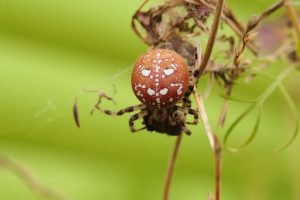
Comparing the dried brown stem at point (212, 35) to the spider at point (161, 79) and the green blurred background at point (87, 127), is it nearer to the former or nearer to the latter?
the spider at point (161, 79)

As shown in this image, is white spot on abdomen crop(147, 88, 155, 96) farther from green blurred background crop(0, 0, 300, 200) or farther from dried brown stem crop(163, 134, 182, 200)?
green blurred background crop(0, 0, 300, 200)

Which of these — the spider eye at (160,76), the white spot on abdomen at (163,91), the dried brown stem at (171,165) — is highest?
the spider eye at (160,76)

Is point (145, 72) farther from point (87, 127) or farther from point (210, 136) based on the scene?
point (87, 127)

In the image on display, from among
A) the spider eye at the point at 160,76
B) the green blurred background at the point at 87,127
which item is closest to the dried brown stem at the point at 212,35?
the spider eye at the point at 160,76

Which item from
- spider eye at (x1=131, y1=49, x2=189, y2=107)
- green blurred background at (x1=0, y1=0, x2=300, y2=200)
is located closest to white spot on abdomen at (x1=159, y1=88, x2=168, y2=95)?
spider eye at (x1=131, y1=49, x2=189, y2=107)

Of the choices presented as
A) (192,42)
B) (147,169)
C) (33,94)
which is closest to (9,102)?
(33,94)

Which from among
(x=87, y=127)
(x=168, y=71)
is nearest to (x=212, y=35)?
(x=168, y=71)

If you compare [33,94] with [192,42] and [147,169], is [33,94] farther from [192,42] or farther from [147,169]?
[192,42]
